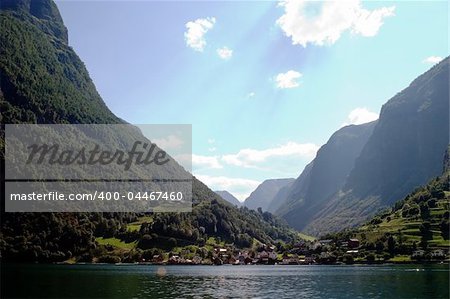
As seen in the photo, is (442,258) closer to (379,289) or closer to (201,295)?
(379,289)

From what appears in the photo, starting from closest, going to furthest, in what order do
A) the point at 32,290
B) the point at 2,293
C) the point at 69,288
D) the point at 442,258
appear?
the point at 2,293 < the point at 32,290 < the point at 69,288 < the point at 442,258

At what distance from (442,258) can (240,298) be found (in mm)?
154078

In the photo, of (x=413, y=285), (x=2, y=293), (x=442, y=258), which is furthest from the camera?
(x=442, y=258)

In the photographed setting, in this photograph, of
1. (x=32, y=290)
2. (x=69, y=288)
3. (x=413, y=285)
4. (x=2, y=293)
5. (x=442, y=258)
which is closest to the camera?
(x=2, y=293)

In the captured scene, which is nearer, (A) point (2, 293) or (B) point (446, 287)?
(A) point (2, 293)

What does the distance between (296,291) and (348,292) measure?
32.6 ft

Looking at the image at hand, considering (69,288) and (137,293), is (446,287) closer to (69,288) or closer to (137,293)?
(137,293)

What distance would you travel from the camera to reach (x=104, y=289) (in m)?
88.6

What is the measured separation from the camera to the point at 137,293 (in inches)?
3241

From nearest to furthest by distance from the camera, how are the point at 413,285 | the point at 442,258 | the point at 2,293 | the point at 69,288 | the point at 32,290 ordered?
the point at 2,293 → the point at 32,290 → the point at 69,288 → the point at 413,285 → the point at 442,258

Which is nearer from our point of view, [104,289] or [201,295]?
[201,295]

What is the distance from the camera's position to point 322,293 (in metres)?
85.2

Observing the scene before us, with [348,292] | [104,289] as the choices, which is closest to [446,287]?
[348,292]

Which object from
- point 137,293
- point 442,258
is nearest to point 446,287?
point 137,293
